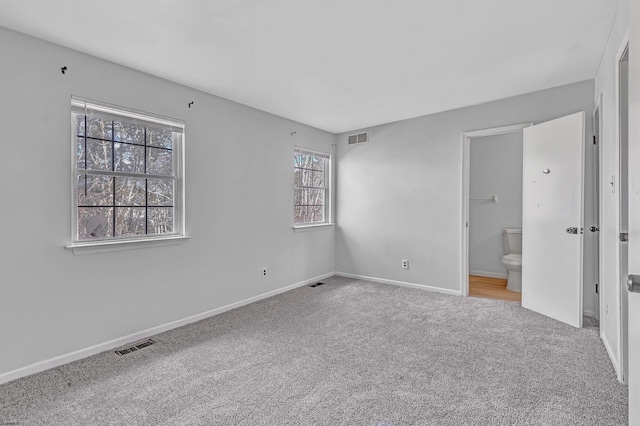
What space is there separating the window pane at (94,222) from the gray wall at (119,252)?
5.2 inches

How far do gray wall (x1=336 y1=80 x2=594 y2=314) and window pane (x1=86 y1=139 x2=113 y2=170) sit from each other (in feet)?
11.1

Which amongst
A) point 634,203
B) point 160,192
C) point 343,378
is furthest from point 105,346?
point 634,203

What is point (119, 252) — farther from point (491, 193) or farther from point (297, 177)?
point (491, 193)

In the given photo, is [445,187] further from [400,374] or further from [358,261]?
[400,374]

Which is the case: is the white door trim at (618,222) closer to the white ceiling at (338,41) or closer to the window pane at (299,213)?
the white ceiling at (338,41)

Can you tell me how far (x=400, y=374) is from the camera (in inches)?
91.4

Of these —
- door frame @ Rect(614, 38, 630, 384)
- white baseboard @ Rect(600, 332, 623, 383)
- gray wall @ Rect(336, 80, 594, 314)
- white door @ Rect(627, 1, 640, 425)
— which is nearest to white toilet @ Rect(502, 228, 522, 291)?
gray wall @ Rect(336, 80, 594, 314)

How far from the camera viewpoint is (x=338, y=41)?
8.24 feet

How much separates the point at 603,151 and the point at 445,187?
179 centimetres

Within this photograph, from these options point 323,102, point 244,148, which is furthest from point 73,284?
point 323,102

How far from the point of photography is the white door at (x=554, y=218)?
3168mm

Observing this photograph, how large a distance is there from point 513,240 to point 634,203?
464cm

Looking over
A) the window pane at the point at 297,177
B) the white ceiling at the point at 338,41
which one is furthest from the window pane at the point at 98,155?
the window pane at the point at 297,177

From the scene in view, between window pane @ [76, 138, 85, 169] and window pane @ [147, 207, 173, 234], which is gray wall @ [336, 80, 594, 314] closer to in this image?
window pane @ [147, 207, 173, 234]
